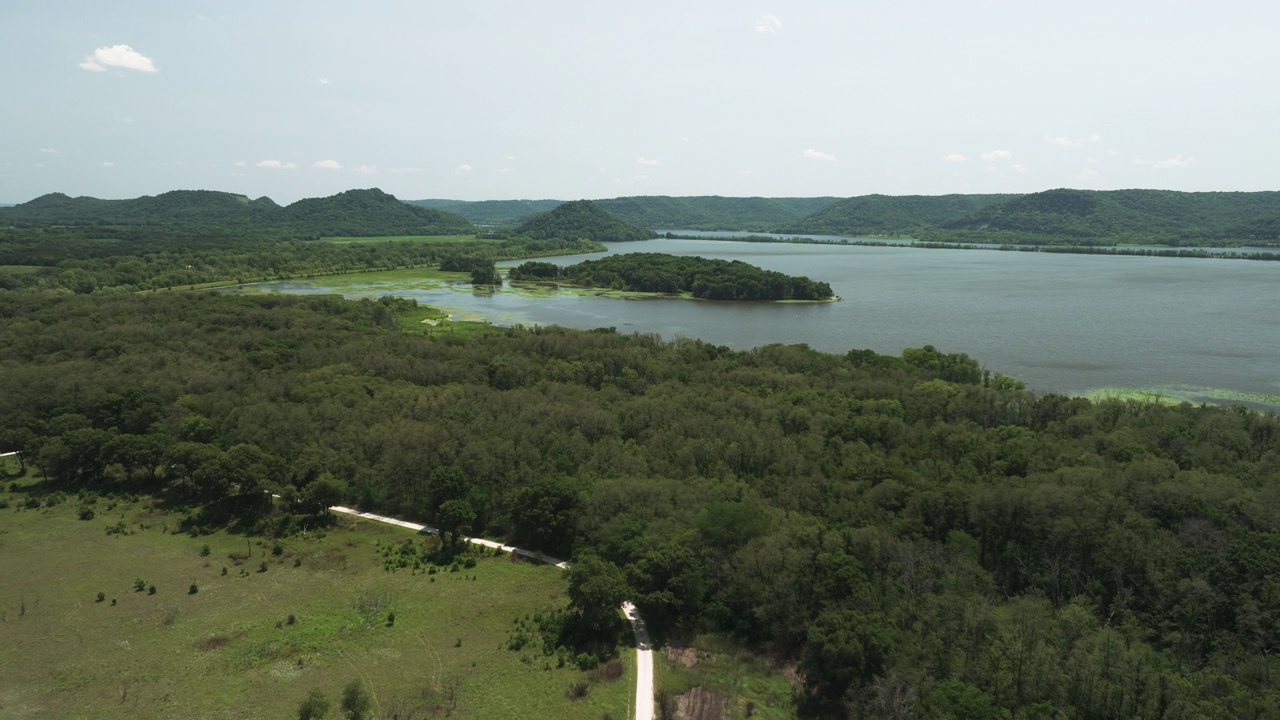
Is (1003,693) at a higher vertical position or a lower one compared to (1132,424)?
lower

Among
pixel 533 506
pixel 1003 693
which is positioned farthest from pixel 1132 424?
pixel 533 506

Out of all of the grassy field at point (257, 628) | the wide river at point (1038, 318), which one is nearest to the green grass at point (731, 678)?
the grassy field at point (257, 628)

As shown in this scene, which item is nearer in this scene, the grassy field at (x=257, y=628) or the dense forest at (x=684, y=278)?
the grassy field at (x=257, y=628)

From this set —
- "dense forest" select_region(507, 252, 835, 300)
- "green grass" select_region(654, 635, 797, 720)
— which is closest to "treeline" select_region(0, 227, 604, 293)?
"dense forest" select_region(507, 252, 835, 300)

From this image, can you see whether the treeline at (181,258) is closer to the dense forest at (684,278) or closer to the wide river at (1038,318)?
the wide river at (1038,318)

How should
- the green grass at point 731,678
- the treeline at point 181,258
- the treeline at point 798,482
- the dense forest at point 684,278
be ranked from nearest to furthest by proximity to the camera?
the treeline at point 798,482 → the green grass at point 731,678 → the dense forest at point 684,278 → the treeline at point 181,258

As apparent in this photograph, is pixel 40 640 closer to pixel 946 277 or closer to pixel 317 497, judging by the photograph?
pixel 317 497
